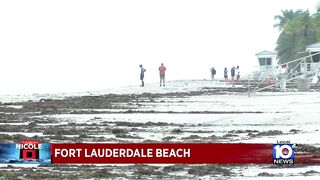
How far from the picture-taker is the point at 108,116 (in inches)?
1284

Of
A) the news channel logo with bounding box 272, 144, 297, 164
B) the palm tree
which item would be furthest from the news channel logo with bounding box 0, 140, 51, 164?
the palm tree

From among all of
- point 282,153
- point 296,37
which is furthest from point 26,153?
point 296,37

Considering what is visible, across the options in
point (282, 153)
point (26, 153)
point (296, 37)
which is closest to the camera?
point (26, 153)

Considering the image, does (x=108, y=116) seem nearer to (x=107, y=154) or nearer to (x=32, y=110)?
(x=32, y=110)

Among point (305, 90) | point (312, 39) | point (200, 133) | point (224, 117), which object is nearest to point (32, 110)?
point (224, 117)

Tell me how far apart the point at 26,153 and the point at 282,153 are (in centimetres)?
378

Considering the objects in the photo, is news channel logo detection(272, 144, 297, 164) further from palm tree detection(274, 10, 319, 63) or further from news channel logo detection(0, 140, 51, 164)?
palm tree detection(274, 10, 319, 63)

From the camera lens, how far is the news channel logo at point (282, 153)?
44.3 ft

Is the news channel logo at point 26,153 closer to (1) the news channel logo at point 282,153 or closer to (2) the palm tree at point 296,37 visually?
(1) the news channel logo at point 282,153

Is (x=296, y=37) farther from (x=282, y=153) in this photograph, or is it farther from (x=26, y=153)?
(x=26, y=153)

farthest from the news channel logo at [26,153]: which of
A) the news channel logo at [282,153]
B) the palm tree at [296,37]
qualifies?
the palm tree at [296,37]

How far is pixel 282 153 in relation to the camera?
45.1 ft

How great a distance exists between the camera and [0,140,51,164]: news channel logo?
521 inches

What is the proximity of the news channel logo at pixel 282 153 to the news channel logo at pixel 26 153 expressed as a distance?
3.34 m
